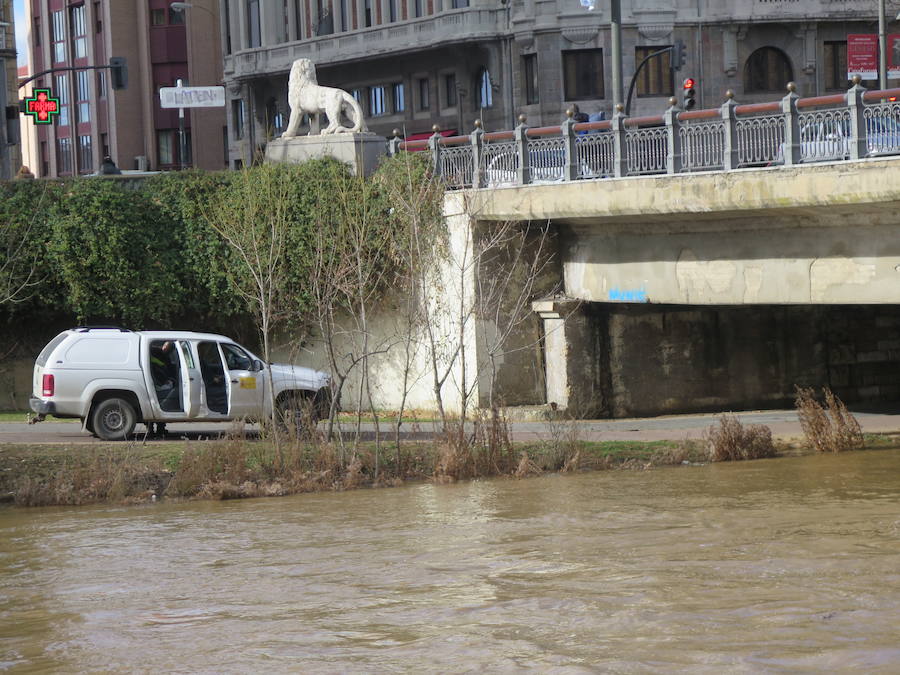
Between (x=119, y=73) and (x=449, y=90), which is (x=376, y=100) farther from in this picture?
(x=119, y=73)

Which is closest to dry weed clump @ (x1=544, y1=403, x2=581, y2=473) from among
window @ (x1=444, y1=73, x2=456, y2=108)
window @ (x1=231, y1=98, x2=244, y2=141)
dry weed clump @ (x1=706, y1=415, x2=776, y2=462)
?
dry weed clump @ (x1=706, y1=415, x2=776, y2=462)

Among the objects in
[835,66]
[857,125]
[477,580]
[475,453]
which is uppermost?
[835,66]

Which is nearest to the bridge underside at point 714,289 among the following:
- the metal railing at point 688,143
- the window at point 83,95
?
the metal railing at point 688,143

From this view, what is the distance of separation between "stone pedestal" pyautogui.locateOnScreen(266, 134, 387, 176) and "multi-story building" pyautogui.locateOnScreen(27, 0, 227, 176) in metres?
37.8

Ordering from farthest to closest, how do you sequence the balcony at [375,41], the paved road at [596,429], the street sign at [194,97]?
1. the balcony at [375,41]
2. the street sign at [194,97]
3. the paved road at [596,429]

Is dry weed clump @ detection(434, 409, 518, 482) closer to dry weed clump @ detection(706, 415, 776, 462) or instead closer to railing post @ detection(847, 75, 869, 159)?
dry weed clump @ detection(706, 415, 776, 462)

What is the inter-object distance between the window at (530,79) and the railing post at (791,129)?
27.2 m

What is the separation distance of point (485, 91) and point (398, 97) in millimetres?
4530

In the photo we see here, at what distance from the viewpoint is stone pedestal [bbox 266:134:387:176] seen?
28.2m

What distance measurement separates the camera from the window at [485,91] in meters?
48.0

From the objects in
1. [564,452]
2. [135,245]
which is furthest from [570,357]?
[135,245]

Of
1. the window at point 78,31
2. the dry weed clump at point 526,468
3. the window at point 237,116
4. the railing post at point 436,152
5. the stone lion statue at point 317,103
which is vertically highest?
the window at point 78,31

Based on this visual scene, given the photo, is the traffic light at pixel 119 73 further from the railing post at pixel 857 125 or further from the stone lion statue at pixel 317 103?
the railing post at pixel 857 125

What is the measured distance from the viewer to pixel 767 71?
47656mm
